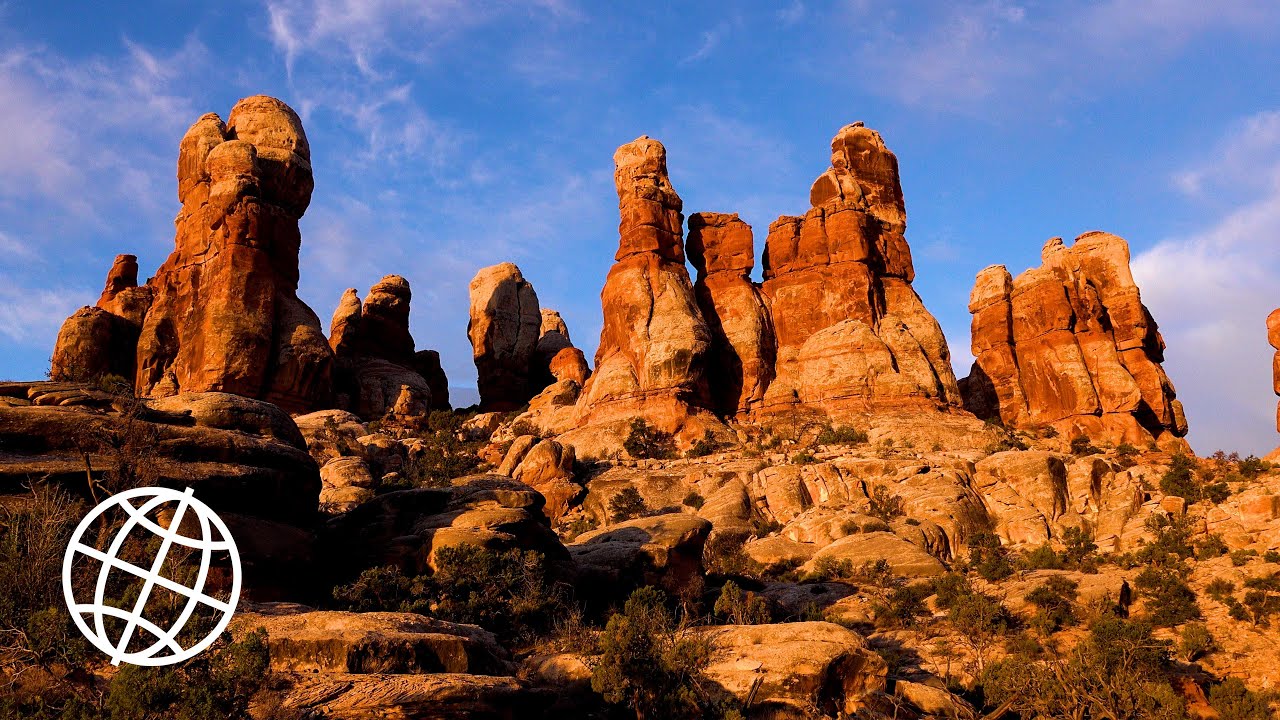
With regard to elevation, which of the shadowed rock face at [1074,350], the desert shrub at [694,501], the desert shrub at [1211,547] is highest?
the shadowed rock face at [1074,350]

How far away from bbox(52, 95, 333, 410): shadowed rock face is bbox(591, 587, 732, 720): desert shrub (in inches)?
1698

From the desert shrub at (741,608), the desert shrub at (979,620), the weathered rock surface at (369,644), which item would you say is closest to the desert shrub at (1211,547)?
the desert shrub at (979,620)

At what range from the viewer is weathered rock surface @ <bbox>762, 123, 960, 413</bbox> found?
59781mm

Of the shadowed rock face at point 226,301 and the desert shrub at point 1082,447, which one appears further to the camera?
the shadowed rock face at point 226,301

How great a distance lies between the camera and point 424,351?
8581cm

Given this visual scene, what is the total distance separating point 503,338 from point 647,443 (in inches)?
1284

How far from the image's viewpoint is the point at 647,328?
6219cm

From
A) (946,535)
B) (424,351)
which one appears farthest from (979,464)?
(424,351)

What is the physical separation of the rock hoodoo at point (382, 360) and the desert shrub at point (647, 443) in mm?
20945

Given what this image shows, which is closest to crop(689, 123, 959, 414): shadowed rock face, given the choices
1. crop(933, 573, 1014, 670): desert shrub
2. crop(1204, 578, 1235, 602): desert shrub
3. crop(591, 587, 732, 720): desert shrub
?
crop(1204, 578, 1235, 602): desert shrub

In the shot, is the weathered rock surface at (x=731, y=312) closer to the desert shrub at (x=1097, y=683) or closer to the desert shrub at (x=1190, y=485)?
the desert shrub at (x=1190, y=485)

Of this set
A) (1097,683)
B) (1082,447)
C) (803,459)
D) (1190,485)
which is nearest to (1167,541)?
(1190,485)

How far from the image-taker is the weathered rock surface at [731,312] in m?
64.8

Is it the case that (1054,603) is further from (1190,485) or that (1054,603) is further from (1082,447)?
(1082,447)
